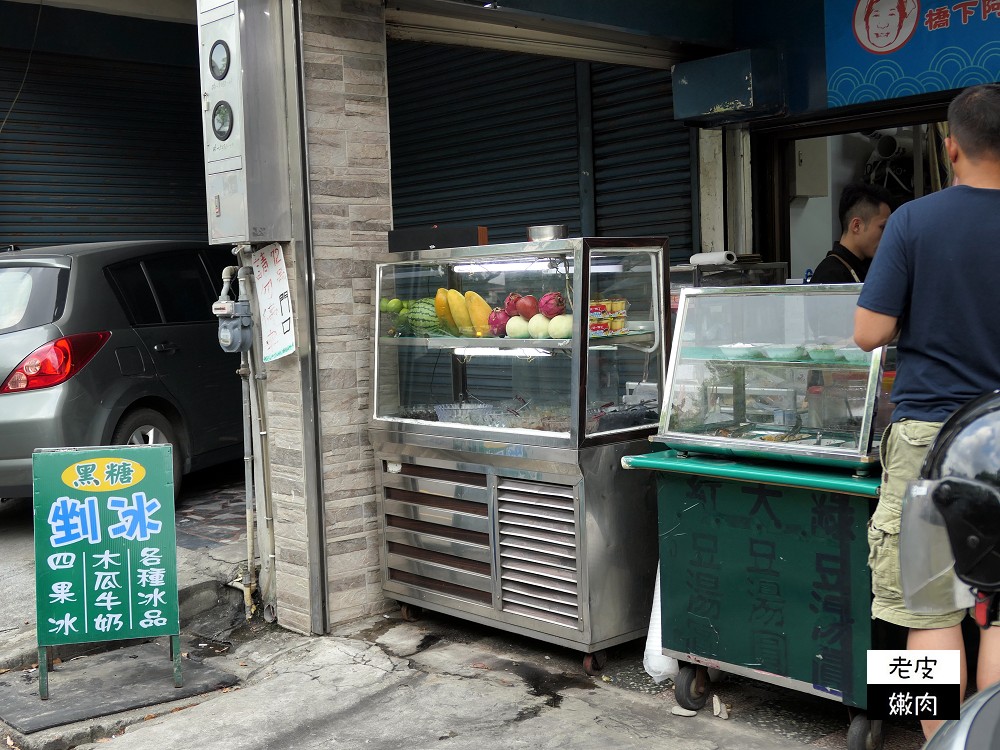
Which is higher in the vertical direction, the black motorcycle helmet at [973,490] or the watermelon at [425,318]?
the watermelon at [425,318]

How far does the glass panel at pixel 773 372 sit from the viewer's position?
3709 millimetres

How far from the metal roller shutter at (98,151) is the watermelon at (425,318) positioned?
20.9 ft

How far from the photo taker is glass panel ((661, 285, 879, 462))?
3709 millimetres

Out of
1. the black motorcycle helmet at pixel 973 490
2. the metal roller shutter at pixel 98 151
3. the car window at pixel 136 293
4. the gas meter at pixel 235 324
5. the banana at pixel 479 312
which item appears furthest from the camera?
the metal roller shutter at pixel 98 151

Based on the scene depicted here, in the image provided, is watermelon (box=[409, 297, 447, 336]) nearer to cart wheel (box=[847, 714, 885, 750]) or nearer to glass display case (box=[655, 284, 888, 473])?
glass display case (box=[655, 284, 888, 473])

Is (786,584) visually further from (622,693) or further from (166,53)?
(166,53)

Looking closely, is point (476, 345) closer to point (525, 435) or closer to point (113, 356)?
point (525, 435)

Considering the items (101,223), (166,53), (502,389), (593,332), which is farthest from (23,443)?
(166,53)

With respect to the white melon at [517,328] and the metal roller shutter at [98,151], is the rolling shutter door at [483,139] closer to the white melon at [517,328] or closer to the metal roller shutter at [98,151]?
the metal roller shutter at [98,151]

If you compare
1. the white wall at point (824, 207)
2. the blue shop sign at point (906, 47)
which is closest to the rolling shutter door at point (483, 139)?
the white wall at point (824, 207)

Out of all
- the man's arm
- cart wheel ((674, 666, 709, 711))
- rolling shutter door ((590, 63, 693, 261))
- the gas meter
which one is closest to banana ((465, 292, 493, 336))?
the gas meter

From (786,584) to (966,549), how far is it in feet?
6.91

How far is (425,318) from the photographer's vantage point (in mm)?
5109

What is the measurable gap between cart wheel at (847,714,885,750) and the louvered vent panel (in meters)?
1.22
